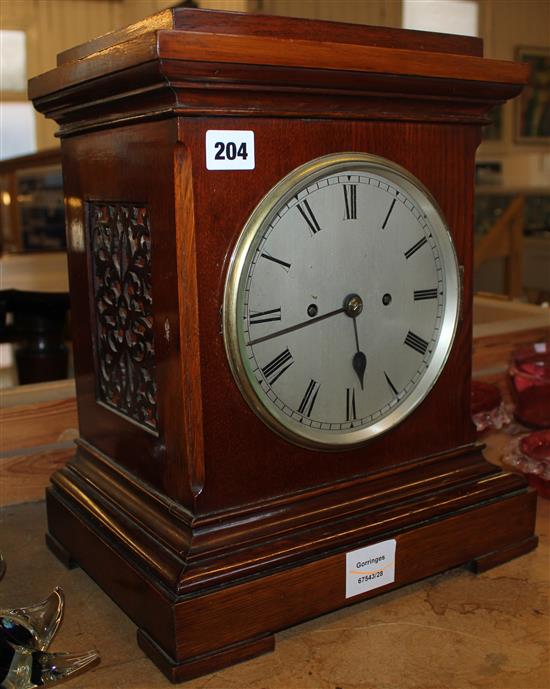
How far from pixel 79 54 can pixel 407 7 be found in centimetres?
343

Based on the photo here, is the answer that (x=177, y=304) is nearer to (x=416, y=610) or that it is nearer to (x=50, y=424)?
(x=416, y=610)

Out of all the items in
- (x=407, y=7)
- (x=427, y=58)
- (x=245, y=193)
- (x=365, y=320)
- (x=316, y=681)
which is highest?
(x=407, y=7)

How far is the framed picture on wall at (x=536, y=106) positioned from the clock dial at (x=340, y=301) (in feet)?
18.4

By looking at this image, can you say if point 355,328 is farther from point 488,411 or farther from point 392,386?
point 488,411

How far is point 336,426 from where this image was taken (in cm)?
87

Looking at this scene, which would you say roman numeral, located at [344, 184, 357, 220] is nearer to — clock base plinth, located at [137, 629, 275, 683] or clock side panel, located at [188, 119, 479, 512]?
clock side panel, located at [188, 119, 479, 512]

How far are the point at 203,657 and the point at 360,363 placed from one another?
1.08 ft

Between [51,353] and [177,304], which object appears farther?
[51,353]

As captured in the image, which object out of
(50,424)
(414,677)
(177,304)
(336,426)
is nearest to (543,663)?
(414,677)

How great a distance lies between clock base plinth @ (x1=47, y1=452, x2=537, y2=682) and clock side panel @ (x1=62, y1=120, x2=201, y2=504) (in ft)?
0.22

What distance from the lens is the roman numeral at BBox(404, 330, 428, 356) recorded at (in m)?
0.91

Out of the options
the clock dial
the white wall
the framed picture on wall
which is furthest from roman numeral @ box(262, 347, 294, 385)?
the framed picture on wall

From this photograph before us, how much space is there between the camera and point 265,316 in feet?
2.61

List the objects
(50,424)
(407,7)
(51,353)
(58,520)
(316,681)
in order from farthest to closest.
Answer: (407,7) → (51,353) → (50,424) → (58,520) → (316,681)
